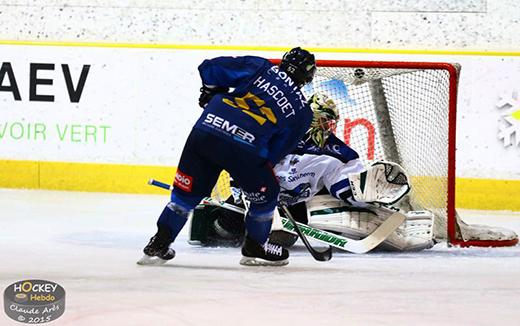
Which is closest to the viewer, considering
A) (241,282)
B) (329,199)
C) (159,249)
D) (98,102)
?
(241,282)

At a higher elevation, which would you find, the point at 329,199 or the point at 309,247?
the point at 329,199

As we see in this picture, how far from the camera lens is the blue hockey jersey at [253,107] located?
3824 millimetres

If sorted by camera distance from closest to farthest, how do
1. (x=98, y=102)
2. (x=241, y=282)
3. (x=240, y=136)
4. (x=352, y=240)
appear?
A: (x=241, y=282)
(x=240, y=136)
(x=352, y=240)
(x=98, y=102)

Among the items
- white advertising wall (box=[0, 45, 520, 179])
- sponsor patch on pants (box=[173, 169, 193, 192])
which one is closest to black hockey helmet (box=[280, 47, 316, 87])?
sponsor patch on pants (box=[173, 169, 193, 192])

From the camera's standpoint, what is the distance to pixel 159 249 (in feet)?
12.8

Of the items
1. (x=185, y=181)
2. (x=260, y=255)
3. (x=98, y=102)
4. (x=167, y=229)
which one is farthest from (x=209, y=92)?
(x=98, y=102)

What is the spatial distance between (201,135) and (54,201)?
261 centimetres

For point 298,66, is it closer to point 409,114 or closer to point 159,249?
point 159,249

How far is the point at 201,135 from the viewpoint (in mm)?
3832

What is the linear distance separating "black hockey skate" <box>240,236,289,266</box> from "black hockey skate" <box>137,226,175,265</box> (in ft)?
0.95

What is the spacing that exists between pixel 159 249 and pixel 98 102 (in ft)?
10.0

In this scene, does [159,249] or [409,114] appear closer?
[159,249]

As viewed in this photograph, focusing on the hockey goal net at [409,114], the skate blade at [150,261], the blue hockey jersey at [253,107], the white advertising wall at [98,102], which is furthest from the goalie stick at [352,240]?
the white advertising wall at [98,102]

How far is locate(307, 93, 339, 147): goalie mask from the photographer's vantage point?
4.71 metres
